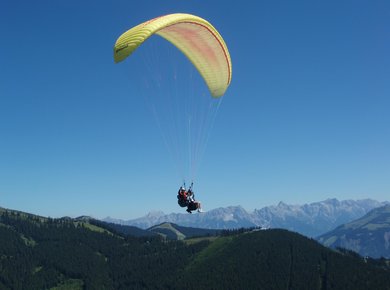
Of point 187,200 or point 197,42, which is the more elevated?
point 197,42

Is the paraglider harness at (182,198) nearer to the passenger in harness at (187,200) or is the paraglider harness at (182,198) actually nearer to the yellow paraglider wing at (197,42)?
the passenger in harness at (187,200)

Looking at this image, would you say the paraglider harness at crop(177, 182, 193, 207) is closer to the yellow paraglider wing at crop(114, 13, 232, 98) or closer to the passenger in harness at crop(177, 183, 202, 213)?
the passenger in harness at crop(177, 183, 202, 213)

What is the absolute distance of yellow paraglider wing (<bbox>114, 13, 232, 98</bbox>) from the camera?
2228 centimetres

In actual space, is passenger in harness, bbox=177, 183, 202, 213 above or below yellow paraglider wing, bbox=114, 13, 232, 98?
below

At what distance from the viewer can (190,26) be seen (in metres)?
27.4

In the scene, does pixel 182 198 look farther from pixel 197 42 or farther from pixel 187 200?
pixel 197 42

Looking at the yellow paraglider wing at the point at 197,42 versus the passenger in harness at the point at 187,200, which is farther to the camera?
the passenger in harness at the point at 187,200

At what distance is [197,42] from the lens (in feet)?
A: 99.4

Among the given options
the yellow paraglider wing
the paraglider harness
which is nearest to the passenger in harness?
the paraglider harness

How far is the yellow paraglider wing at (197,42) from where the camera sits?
22281mm

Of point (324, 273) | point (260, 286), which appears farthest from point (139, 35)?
point (324, 273)

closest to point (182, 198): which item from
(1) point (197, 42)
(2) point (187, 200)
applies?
(2) point (187, 200)

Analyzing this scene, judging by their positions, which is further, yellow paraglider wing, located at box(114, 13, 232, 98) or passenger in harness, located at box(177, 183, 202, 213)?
passenger in harness, located at box(177, 183, 202, 213)

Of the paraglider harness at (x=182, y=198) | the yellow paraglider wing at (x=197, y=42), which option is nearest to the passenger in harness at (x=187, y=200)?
the paraglider harness at (x=182, y=198)
